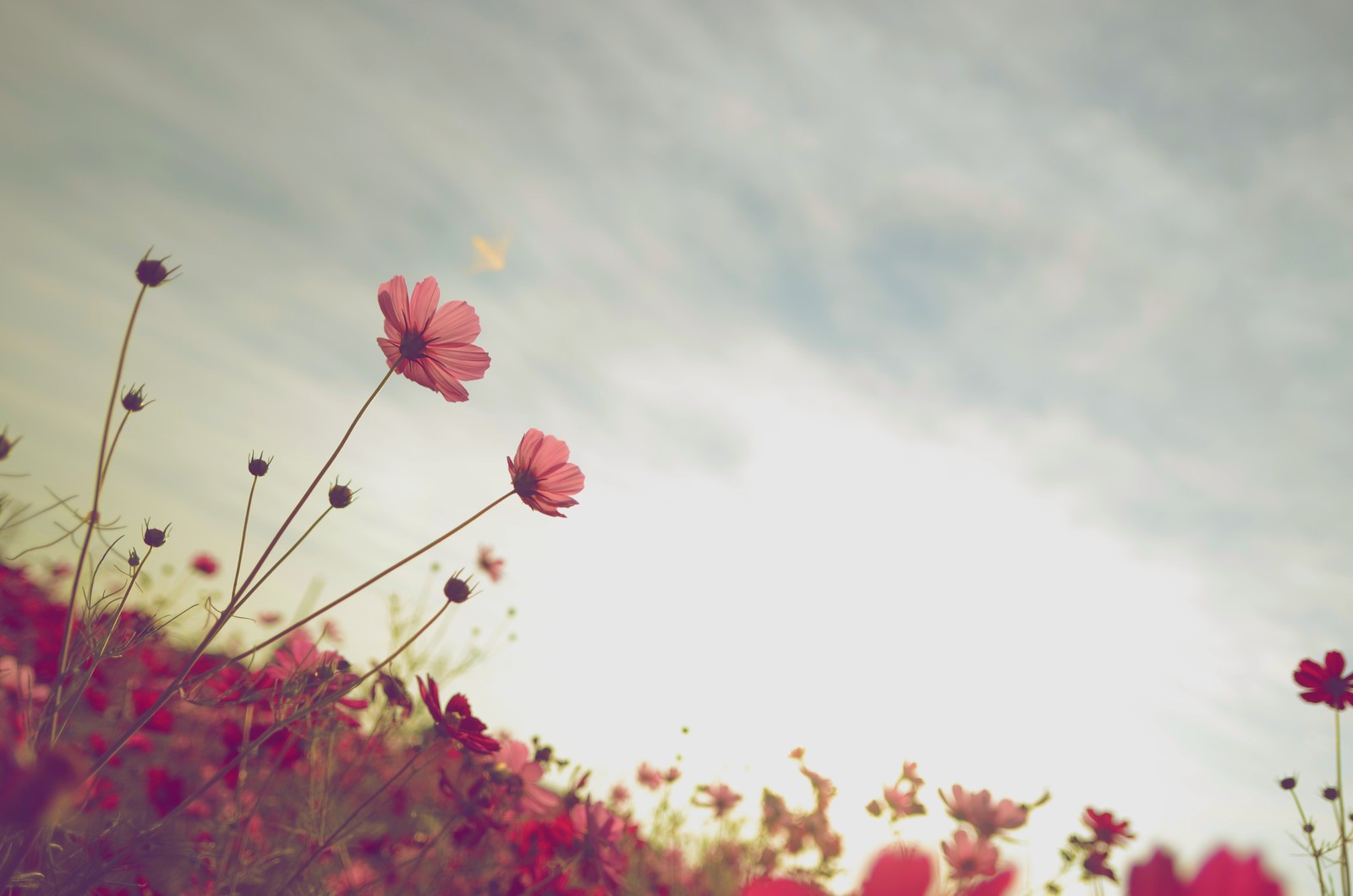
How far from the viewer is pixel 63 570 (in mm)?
3967

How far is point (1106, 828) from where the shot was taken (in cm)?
275

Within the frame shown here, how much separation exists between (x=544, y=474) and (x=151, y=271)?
2.40ft

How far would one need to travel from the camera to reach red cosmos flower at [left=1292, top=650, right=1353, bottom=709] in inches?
104

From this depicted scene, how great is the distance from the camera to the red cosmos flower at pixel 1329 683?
104 inches

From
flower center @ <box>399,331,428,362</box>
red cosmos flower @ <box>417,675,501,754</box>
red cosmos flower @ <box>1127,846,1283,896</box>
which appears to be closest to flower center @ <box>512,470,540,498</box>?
flower center @ <box>399,331,428,362</box>

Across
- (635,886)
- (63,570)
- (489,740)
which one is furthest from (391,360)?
(63,570)

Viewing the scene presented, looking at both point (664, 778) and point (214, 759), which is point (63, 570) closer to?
point (214, 759)

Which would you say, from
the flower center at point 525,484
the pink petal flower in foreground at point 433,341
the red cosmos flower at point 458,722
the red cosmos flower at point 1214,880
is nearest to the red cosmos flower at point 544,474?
the flower center at point 525,484

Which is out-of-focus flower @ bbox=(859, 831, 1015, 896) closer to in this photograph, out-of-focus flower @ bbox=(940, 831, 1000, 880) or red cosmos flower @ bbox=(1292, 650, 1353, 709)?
out-of-focus flower @ bbox=(940, 831, 1000, 880)

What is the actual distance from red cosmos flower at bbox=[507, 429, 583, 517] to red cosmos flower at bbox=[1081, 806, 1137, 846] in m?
2.61

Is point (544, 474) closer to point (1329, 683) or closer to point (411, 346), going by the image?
point (411, 346)

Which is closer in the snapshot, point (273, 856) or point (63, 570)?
point (273, 856)

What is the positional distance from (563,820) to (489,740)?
62 centimetres

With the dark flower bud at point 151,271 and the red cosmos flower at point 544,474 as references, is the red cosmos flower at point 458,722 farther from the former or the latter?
the dark flower bud at point 151,271
